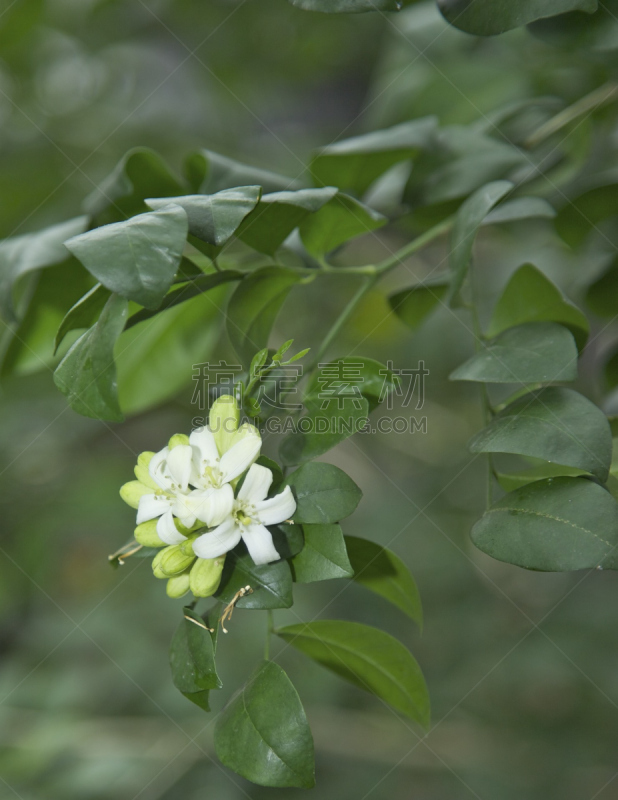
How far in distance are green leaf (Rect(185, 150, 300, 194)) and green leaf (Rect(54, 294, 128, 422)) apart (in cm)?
22

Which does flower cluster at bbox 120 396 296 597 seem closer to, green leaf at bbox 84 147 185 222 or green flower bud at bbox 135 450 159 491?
green flower bud at bbox 135 450 159 491

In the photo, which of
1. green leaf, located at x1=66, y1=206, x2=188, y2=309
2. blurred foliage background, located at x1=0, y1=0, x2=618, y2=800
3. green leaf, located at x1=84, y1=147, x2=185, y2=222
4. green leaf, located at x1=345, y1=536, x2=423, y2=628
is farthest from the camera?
blurred foliage background, located at x1=0, y1=0, x2=618, y2=800

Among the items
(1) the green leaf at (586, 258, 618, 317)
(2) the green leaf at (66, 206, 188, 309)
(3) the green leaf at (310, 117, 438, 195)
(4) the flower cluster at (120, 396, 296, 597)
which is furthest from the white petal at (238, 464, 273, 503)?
(1) the green leaf at (586, 258, 618, 317)

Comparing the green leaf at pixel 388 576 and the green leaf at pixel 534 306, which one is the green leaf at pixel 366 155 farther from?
the green leaf at pixel 388 576

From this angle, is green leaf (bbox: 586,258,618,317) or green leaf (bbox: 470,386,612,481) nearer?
green leaf (bbox: 470,386,612,481)

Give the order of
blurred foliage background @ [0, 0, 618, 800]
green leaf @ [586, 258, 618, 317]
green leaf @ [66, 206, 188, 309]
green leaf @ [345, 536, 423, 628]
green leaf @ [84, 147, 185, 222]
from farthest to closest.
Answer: blurred foliage background @ [0, 0, 618, 800] < green leaf @ [586, 258, 618, 317] < green leaf @ [84, 147, 185, 222] < green leaf @ [345, 536, 423, 628] < green leaf @ [66, 206, 188, 309]

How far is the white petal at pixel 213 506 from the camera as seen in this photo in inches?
13.3

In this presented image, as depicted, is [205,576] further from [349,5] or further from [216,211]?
[349,5]

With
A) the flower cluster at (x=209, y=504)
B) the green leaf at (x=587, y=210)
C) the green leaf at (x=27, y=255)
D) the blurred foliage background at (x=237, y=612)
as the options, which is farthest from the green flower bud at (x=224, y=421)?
the blurred foliage background at (x=237, y=612)

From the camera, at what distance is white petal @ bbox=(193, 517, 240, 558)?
1.12ft

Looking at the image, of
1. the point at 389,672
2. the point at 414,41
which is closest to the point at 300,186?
the point at 414,41

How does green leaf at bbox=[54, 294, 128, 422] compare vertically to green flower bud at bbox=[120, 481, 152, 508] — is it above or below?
above

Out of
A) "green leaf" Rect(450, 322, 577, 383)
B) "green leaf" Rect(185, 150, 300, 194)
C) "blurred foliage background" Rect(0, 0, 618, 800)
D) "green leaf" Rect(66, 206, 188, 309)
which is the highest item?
"green leaf" Rect(66, 206, 188, 309)

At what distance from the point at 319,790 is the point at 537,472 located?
0.87m
